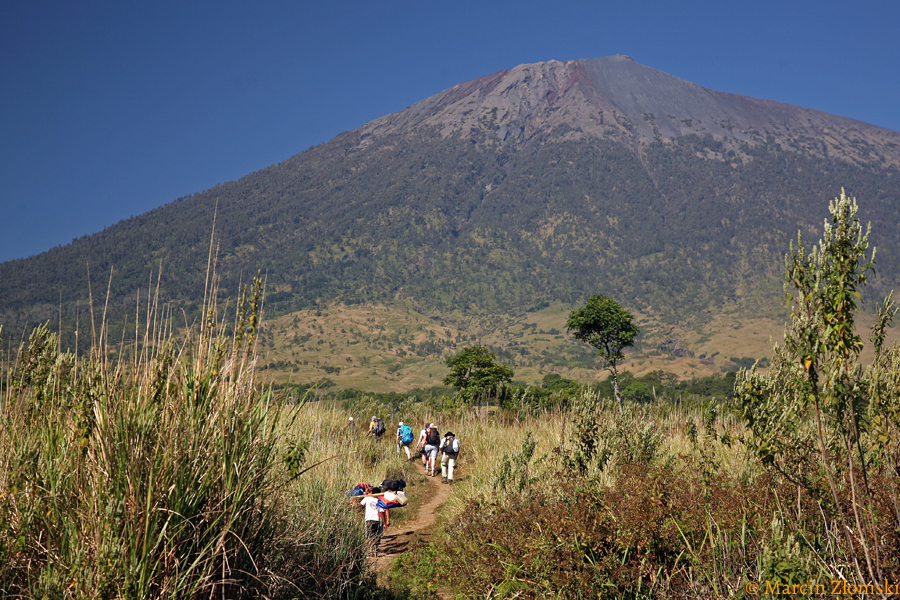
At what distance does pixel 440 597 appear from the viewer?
5.65 m

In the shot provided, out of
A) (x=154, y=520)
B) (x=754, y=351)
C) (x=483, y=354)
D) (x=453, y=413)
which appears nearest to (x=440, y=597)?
(x=154, y=520)

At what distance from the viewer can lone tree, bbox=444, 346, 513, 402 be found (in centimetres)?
2508

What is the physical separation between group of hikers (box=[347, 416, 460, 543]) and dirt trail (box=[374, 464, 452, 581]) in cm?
26

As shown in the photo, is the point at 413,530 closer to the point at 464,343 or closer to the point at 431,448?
the point at 431,448

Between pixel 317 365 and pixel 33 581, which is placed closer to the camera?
pixel 33 581

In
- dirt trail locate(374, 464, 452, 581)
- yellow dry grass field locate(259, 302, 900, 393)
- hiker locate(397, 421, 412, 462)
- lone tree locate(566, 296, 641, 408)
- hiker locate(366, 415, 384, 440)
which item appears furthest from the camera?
yellow dry grass field locate(259, 302, 900, 393)

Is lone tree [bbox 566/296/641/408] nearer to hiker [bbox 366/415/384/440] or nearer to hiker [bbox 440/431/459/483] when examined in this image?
hiker [bbox 366/415/384/440]

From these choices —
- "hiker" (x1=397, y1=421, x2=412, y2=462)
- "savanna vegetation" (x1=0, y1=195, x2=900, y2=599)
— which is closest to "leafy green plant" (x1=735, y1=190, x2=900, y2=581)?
"savanna vegetation" (x1=0, y1=195, x2=900, y2=599)

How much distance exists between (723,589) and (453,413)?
15544 mm

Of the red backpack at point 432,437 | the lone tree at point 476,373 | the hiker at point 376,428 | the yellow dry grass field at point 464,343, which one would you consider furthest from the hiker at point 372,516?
the yellow dry grass field at point 464,343

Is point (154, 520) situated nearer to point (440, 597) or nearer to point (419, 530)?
point (440, 597)

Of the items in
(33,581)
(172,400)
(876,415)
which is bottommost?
(33,581)

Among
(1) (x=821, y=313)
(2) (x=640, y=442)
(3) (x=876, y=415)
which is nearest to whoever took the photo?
(1) (x=821, y=313)

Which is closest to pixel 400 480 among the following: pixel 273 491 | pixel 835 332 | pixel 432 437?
pixel 432 437
